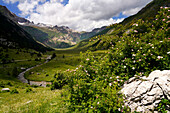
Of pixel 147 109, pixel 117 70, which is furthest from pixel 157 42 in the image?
pixel 147 109

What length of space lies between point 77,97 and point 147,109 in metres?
4.29

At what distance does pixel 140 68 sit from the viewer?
739cm

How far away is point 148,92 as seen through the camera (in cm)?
546

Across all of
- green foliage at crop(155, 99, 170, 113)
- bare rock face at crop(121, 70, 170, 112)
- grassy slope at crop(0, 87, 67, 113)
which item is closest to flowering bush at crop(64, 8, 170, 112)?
bare rock face at crop(121, 70, 170, 112)

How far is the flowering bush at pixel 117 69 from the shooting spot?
5664mm

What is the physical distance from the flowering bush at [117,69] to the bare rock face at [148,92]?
1.75 feet

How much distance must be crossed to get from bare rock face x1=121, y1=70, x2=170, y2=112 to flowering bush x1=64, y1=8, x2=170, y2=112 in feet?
1.75

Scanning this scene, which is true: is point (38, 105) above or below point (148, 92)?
below

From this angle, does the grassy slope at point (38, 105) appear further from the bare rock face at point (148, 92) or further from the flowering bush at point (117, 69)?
the bare rock face at point (148, 92)

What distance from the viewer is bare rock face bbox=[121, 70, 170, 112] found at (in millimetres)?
5195

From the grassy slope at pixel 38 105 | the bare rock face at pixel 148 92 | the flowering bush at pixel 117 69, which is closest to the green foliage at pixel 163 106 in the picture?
the bare rock face at pixel 148 92

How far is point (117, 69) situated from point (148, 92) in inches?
103

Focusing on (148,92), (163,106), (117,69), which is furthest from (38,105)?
(163,106)

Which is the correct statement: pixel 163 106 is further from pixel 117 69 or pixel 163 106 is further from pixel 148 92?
pixel 117 69
